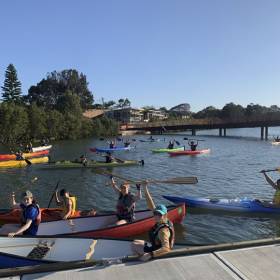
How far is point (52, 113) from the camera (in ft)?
266

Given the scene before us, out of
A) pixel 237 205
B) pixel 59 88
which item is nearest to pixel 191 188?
pixel 237 205

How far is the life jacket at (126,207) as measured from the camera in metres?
13.8

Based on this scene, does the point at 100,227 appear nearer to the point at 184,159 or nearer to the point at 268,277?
the point at 268,277

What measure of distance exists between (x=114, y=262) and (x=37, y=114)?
6813cm

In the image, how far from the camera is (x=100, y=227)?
1445 centimetres

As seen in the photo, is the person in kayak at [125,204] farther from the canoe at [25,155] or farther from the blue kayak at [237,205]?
the canoe at [25,155]

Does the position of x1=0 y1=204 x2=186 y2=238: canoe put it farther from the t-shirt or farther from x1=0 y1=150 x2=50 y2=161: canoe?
x1=0 y1=150 x2=50 y2=161: canoe

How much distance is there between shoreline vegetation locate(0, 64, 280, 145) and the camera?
67438mm

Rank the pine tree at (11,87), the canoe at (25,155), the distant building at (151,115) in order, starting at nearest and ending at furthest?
the canoe at (25,155)
the pine tree at (11,87)
the distant building at (151,115)

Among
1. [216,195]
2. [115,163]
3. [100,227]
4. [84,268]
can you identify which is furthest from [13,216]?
[115,163]

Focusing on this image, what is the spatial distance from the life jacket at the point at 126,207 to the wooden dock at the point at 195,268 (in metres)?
5.39

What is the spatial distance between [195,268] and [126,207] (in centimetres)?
640

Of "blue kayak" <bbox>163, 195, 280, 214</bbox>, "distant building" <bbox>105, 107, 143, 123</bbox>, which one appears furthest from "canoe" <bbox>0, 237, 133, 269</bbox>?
"distant building" <bbox>105, 107, 143, 123</bbox>

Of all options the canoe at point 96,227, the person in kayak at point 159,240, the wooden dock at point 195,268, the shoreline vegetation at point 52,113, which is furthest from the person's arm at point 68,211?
the shoreline vegetation at point 52,113
